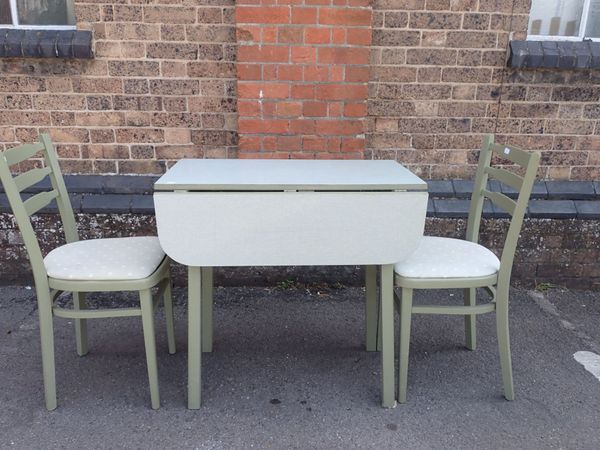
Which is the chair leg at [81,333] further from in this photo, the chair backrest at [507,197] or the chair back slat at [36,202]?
the chair backrest at [507,197]

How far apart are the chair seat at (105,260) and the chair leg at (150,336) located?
0.32ft

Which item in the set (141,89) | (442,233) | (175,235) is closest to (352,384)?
(175,235)

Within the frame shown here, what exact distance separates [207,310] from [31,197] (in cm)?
97

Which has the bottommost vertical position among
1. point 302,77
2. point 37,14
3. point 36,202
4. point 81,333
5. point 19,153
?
point 81,333

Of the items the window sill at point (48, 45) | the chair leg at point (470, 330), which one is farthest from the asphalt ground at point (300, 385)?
the window sill at point (48, 45)

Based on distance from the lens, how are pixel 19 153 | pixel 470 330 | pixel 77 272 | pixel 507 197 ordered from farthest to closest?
pixel 470 330, pixel 507 197, pixel 19 153, pixel 77 272

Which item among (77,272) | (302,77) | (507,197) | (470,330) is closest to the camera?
(77,272)

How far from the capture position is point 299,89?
3.07m

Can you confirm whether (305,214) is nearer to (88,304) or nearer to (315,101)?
(315,101)

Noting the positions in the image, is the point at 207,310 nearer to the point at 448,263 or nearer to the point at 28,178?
the point at 28,178

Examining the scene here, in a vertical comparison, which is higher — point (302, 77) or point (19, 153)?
point (302, 77)

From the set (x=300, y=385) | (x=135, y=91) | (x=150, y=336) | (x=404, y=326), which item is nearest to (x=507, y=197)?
(x=404, y=326)

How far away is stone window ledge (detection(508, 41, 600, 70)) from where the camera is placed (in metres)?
3.16

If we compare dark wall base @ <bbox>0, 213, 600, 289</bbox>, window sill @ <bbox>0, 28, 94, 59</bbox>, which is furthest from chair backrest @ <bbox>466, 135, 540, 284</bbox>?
window sill @ <bbox>0, 28, 94, 59</bbox>
